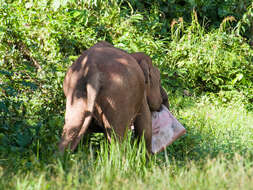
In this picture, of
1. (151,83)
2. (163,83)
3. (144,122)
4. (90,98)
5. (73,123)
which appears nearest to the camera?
(90,98)

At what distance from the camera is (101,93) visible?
3.76 metres

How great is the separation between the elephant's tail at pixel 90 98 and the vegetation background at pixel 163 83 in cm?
18

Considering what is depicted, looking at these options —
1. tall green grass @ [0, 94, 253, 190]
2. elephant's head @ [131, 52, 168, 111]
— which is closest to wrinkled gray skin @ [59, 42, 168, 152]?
tall green grass @ [0, 94, 253, 190]

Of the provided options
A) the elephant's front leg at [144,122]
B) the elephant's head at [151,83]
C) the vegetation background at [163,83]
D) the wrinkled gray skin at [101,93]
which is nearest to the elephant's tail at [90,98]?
the wrinkled gray skin at [101,93]

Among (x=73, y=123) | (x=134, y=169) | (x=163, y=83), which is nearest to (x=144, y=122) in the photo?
(x=134, y=169)

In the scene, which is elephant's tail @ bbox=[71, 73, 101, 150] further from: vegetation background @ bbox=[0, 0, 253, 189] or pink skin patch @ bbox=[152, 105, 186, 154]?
pink skin patch @ bbox=[152, 105, 186, 154]

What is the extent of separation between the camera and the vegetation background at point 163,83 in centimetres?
354

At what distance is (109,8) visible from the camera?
8.62 metres

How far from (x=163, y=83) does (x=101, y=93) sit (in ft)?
14.8

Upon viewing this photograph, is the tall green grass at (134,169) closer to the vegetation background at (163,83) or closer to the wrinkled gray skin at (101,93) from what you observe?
the vegetation background at (163,83)

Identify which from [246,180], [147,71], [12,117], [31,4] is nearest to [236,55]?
[31,4]

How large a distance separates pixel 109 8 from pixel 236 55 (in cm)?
300

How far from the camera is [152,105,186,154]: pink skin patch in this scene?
469 centimetres

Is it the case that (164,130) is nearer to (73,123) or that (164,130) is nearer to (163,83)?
(73,123)
